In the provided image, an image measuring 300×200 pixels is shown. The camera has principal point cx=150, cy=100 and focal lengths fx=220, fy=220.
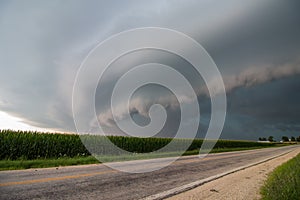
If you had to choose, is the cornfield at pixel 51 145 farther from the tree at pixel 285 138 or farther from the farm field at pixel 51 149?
the tree at pixel 285 138

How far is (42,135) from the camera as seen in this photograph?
16.7m

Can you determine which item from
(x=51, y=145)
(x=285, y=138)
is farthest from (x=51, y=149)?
(x=285, y=138)

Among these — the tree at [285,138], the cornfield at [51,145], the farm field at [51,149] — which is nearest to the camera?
the farm field at [51,149]

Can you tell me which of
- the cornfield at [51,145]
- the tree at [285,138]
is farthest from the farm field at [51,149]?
the tree at [285,138]

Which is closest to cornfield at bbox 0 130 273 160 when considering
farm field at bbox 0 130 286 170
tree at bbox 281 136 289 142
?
farm field at bbox 0 130 286 170

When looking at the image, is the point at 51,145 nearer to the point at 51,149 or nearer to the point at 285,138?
the point at 51,149

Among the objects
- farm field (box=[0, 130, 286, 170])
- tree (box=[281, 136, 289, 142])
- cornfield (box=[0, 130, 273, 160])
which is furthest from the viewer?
tree (box=[281, 136, 289, 142])

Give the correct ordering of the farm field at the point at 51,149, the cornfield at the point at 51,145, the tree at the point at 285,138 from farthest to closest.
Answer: the tree at the point at 285,138, the cornfield at the point at 51,145, the farm field at the point at 51,149

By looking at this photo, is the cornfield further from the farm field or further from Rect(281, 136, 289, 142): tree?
Rect(281, 136, 289, 142): tree

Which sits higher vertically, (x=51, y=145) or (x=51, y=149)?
(x=51, y=145)

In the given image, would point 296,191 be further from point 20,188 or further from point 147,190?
point 20,188

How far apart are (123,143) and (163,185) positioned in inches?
724

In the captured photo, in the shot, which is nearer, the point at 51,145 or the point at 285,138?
the point at 51,145

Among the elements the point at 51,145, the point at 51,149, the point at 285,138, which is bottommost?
the point at 51,149
